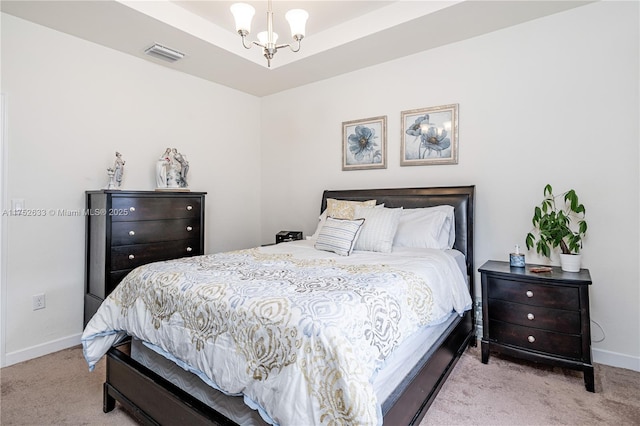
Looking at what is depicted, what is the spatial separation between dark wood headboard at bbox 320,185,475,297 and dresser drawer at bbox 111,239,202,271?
1789 millimetres

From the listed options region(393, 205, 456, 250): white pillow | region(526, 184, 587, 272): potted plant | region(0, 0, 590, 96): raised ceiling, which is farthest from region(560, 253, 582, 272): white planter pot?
region(0, 0, 590, 96): raised ceiling

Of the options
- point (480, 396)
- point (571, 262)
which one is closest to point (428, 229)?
point (571, 262)

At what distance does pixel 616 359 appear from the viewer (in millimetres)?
2441

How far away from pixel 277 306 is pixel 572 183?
2.55 metres

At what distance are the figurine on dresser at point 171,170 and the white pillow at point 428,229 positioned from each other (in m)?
2.29

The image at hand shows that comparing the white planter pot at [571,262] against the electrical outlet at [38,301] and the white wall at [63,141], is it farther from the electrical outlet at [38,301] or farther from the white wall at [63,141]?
the electrical outlet at [38,301]

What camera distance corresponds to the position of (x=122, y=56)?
10.7 feet

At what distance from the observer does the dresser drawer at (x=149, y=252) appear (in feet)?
9.25

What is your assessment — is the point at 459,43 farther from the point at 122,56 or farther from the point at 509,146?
the point at 122,56

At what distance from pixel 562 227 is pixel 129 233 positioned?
3444 mm

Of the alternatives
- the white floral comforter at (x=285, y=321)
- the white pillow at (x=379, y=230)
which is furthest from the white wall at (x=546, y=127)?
the white floral comforter at (x=285, y=321)

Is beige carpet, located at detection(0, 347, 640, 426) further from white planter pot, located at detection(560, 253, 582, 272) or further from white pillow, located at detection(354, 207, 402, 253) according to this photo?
white pillow, located at detection(354, 207, 402, 253)

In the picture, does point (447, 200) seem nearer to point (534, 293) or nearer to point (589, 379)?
point (534, 293)

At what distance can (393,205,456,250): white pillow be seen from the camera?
2766 mm
